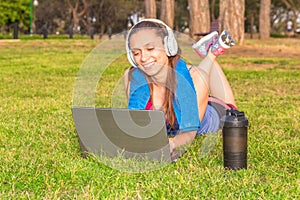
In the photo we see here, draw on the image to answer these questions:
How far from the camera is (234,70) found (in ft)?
48.3

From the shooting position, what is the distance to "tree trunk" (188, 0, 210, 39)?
86.0 ft

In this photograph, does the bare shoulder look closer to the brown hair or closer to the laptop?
the brown hair

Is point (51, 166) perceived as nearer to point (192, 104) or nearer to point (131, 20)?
point (192, 104)

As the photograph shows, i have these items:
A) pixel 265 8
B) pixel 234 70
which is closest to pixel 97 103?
pixel 234 70

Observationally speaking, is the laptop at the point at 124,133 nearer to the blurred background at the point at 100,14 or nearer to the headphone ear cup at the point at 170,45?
the headphone ear cup at the point at 170,45

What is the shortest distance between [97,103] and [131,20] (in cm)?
6961

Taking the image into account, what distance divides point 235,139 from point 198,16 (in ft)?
74.5

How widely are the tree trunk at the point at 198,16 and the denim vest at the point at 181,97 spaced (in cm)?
2143

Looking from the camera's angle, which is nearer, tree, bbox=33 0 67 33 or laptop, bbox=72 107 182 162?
laptop, bbox=72 107 182 162

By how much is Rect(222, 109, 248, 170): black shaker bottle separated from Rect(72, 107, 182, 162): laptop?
1.49ft

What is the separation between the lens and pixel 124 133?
443 cm

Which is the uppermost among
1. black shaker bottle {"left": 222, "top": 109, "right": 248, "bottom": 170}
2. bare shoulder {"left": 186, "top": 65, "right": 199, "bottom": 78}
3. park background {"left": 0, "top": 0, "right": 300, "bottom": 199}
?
bare shoulder {"left": 186, "top": 65, "right": 199, "bottom": 78}

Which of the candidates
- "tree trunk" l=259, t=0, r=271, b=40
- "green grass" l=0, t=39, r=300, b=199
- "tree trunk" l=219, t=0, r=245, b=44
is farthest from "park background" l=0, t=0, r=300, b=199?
"tree trunk" l=259, t=0, r=271, b=40

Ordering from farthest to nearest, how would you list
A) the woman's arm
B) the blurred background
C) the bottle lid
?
1. the blurred background
2. the woman's arm
3. the bottle lid
